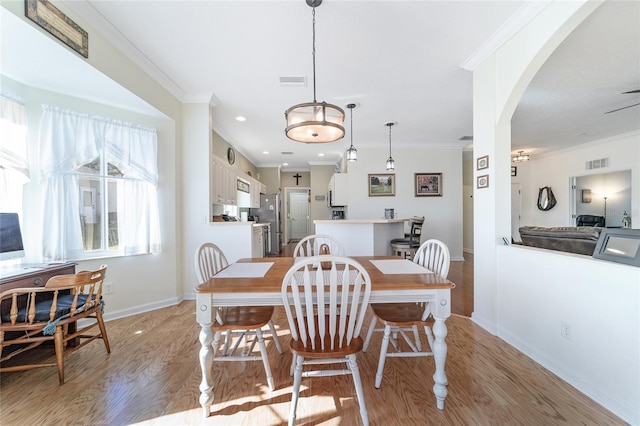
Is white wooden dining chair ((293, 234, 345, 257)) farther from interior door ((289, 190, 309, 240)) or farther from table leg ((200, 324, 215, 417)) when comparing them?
interior door ((289, 190, 309, 240))

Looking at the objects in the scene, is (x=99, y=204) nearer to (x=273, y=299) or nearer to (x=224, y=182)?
(x=224, y=182)

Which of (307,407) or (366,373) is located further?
(366,373)

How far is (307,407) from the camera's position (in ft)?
4.98

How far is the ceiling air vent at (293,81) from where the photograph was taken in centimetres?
293

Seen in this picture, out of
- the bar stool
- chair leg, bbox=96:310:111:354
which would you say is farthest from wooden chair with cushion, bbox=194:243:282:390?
the bar stool

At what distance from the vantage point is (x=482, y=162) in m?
2.55

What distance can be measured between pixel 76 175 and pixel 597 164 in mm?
9131

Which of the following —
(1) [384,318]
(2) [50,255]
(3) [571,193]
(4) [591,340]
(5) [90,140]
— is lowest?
(4) [591,340]

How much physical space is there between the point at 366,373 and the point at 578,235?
101 inches

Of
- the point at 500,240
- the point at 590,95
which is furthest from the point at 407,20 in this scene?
the point at 590,95

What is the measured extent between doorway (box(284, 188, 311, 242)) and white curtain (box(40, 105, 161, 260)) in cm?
592

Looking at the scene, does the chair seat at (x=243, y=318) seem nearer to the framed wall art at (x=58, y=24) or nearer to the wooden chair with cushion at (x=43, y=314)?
the wooden chair with cushion at (x=43, y=314)

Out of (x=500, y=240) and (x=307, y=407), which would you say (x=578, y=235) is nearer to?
(x=500, y=240)

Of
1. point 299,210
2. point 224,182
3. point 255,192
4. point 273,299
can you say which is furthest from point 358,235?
point 299,210
